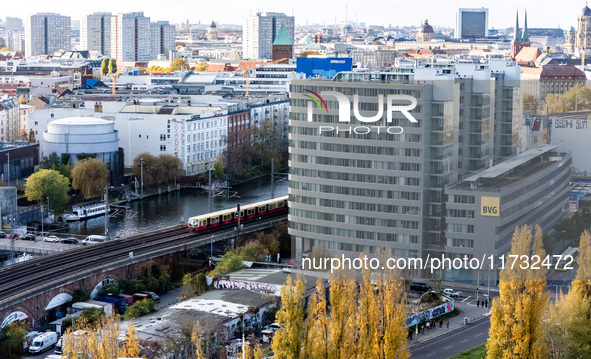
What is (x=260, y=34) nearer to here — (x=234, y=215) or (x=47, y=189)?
(x=47, y=189)

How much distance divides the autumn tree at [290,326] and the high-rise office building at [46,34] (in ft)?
288

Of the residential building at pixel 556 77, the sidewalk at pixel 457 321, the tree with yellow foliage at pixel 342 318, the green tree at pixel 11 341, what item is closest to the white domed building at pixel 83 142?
the sidewalk at pixel 457 321

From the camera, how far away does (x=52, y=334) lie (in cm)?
1955

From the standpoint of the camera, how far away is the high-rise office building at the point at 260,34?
91.7m

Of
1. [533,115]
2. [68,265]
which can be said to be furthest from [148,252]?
[533,115]

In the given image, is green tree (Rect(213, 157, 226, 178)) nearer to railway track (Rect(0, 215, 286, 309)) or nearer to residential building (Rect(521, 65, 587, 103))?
railway track (Rect(0, 215, 286, 309))

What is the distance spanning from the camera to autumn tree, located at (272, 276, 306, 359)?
52.5 feet

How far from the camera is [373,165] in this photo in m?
23.9

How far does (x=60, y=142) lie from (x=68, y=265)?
535 inches

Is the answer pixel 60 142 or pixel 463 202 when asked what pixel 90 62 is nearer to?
pixel 60 142

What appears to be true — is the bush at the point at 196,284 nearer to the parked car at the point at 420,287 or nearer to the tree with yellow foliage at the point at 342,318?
the parked car at the point at 420,287

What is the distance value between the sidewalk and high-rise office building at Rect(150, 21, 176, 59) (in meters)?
76.8

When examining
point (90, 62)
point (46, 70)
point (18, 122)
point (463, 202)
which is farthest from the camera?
point (90, 62)

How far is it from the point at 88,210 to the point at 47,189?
1.21m
